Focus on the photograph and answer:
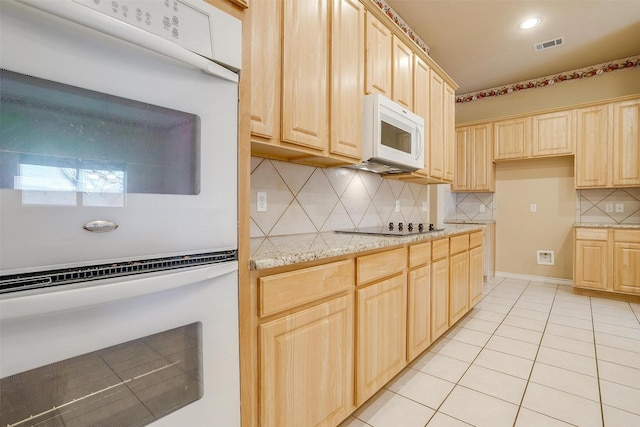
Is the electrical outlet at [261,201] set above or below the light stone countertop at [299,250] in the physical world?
above

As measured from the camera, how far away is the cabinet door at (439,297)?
2.21 metres

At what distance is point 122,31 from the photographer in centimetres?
66

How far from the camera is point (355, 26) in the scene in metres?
1.81

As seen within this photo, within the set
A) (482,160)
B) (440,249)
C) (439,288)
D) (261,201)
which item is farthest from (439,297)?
(482,160)

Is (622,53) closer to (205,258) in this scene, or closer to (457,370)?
(457,370)

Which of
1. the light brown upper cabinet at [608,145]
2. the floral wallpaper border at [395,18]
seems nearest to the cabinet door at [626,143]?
the light brown upper cabinet at [608,145]

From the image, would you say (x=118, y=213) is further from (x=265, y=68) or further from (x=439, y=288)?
(x=439, y=288)

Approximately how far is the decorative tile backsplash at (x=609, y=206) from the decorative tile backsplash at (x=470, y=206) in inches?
→ 42.8

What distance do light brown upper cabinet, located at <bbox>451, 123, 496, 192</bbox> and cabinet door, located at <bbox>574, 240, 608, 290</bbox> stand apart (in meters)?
1.38

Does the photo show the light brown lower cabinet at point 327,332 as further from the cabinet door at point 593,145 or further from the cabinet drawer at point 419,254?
the cabinet door at point 593,145

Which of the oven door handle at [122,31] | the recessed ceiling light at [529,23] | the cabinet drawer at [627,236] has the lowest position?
the cabinet drawer at [627,236]

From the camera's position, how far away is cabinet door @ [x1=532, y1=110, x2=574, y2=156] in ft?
13.1

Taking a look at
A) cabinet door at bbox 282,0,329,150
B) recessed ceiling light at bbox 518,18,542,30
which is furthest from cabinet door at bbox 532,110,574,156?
cabinet door at bbox 282,0,329,150

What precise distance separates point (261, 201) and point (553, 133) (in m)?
4.37
